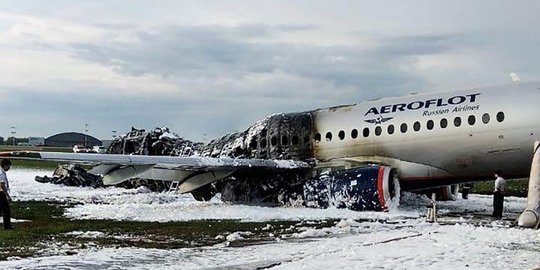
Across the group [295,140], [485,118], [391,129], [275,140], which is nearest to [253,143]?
[275,140]

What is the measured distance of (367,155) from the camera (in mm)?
21250

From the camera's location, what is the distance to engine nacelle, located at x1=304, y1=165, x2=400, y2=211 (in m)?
18.8

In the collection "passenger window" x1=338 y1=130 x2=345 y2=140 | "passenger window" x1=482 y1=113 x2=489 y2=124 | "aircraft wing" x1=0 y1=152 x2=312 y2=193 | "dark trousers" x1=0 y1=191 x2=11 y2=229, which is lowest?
"dark trousers" x1=0 y1=191 x2=11 y2=229

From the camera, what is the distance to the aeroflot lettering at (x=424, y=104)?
1980 cm

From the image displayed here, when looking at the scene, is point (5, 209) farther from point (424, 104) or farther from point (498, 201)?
point (498, 201)

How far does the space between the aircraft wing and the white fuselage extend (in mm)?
1676

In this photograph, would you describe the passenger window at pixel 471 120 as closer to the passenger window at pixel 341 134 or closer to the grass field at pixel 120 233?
the passenger window at pixel 341 134

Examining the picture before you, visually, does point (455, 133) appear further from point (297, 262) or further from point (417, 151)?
point (297, 262)

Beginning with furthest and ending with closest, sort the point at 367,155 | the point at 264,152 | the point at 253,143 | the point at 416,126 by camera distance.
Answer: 1. the point at 253,143
2. the point at 264,152
3. the point at 367,155
4. the point at 416,126

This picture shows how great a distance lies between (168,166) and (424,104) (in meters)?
7.88

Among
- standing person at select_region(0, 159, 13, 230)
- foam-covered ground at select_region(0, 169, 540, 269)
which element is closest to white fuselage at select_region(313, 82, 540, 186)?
foam-covered ground at select_region(0, 169, 540, 269)

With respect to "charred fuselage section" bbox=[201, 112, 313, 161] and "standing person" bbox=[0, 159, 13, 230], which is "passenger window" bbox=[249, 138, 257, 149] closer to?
"charred fuselage section" bbox=[201, 112, 313, 161]

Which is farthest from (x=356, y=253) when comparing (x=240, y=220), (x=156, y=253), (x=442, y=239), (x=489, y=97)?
(x=489, y=97)

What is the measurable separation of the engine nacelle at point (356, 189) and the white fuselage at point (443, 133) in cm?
112
